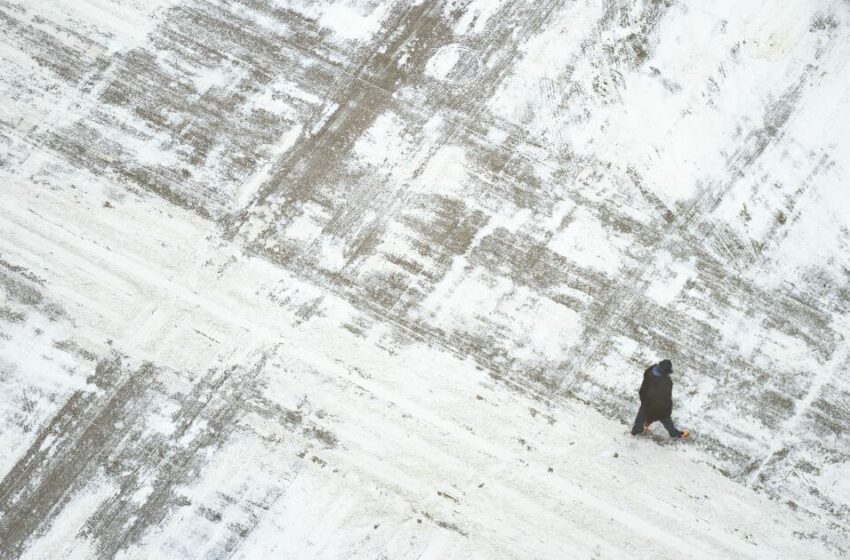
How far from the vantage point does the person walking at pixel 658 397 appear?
6844 mm

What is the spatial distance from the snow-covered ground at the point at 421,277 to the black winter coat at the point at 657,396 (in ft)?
1.64

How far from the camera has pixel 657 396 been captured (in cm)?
684

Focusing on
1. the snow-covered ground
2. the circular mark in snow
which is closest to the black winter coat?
the snow-covered ground

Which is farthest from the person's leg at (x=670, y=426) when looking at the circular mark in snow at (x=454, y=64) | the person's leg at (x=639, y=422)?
the circular mark in snow at (x=454, y=64)

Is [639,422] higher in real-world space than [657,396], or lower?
lower

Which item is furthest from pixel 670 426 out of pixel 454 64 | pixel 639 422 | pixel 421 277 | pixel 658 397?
pixel 454 64

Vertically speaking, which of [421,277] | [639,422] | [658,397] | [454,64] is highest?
[454,64]

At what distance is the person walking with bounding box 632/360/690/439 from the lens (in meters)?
6.84

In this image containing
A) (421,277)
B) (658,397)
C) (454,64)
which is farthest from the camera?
(454,64)

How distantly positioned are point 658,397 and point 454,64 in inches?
180

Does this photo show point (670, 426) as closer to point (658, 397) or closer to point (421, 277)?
point (658, 397)

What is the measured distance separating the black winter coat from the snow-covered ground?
500mm

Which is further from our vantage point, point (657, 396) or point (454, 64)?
point (454, 64)

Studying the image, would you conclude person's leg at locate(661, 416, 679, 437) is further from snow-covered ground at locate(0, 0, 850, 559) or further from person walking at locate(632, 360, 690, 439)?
snow-covered ground at locate(0, 0, 850, 559)
